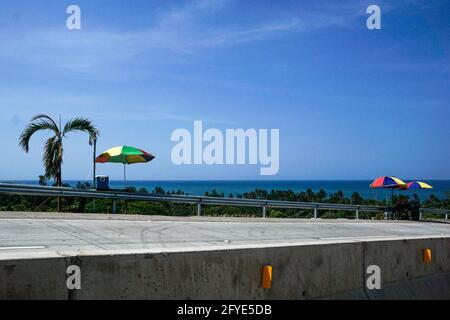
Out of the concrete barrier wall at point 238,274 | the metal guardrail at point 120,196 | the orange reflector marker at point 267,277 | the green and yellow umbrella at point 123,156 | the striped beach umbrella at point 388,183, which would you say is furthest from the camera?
the striped beach umbrella at point 388,183

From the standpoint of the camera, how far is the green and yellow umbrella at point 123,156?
1953cm

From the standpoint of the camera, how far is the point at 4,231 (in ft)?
36.2

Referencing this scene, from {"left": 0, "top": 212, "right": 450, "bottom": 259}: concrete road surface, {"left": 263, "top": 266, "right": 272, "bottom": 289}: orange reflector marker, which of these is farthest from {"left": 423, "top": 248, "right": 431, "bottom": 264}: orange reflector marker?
{"left": 263, "top": 266, "right": 272, "bottom": 289}: orange reflector marker

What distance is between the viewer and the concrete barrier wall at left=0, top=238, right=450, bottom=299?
4508mm

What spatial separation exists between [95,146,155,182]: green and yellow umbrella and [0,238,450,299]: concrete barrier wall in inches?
518

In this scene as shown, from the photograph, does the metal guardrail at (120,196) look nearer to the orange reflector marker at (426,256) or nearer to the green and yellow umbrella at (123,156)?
the green and yellow umbrella at (123,156)

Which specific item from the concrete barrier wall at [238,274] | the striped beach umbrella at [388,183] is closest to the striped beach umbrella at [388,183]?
the striped beach umbrella at [388,183]

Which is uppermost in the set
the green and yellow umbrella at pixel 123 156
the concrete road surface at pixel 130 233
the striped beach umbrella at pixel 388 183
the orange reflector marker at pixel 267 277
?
the green and yellow umbrella at pixel 123 156

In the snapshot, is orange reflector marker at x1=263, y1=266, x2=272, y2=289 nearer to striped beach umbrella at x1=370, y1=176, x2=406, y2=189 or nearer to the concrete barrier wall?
the concrete barrier wall

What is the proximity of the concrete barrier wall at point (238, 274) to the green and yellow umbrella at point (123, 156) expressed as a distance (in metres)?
13.2

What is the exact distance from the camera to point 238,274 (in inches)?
230

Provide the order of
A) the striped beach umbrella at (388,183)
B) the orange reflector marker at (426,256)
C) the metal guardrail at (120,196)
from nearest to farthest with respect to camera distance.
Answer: the orange reflector marker at (426,256) → the metal guardrail at (120,196) → the striped beach umbrella at (388,183)
